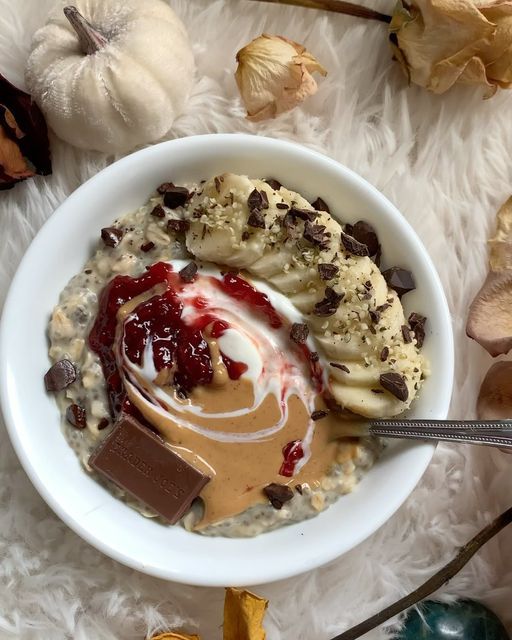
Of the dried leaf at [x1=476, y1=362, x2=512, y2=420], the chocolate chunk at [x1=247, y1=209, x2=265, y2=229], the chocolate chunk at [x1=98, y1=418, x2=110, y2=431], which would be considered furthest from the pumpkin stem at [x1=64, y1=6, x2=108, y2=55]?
the dried leaf at [x1=476, y1=362, x2=512, y2=420]

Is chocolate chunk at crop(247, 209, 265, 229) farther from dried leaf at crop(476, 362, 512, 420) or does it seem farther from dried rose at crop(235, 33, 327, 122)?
dried leaf at crop(476, 362, 512, 420)

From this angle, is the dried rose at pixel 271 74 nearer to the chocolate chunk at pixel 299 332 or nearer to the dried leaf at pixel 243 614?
the chocolate chunk at pixel 299 332

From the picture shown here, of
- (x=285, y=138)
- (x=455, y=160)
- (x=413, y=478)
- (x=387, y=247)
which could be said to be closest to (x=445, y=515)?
(x=413, y=478)

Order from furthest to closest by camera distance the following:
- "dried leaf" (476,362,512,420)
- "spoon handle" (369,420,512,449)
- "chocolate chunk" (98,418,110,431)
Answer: "dried leaf" (476,362,512,420) < "chocolate chunk" (98,418,110,431) < "spoon handle" (369,420,512,449)

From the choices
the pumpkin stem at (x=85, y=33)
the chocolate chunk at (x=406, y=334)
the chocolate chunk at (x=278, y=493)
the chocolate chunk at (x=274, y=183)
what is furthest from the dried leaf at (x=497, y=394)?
the pumpkin stem at (x=85, y=33)

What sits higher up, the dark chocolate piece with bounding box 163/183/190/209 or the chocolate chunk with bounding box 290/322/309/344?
the dark chocolate piece with bounding box 163/183/190/209
